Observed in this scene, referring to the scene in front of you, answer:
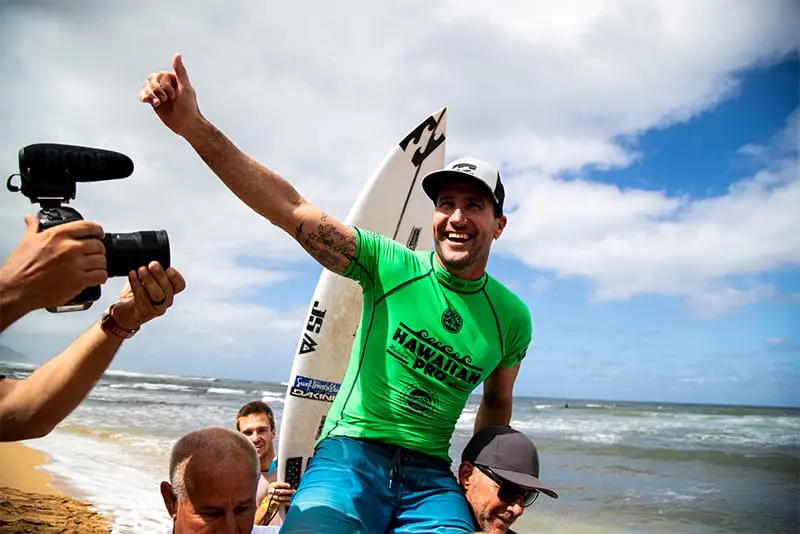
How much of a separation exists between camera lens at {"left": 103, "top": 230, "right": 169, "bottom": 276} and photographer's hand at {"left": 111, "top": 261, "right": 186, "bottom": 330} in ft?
Answer: 0.06

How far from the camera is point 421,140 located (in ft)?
18.1

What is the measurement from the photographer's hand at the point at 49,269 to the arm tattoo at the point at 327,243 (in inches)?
43.9

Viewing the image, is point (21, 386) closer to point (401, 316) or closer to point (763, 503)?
point (401, 316)

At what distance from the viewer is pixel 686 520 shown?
834cm

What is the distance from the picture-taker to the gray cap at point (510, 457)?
2645mm

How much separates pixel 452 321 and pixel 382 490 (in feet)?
2.38

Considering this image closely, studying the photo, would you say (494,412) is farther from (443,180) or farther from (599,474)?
(599,474)

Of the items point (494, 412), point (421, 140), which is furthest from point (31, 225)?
point (421, 140)

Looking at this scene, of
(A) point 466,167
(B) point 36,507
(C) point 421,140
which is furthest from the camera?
(B) point 36,507

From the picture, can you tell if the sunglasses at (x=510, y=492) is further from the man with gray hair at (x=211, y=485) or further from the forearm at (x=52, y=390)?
the forearm at (x=52, y=390)

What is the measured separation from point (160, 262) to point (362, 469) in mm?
1207

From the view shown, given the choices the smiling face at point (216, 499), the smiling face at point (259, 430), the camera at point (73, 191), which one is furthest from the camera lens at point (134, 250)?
the smiling face at point (259, 430)

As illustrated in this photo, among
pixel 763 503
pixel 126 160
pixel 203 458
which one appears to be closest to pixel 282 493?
pixel 203 458

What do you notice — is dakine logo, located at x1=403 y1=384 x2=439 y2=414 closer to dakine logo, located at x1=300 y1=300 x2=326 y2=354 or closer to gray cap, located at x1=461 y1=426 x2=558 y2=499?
gray cap, located at x1=461 y1=426 x2=558 y2=499
